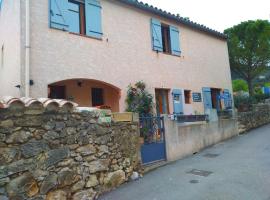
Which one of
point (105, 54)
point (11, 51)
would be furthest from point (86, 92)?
point (11, 51)

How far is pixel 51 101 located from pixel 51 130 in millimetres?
594

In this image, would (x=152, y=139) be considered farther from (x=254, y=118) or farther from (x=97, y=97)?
(x=254, y=118)

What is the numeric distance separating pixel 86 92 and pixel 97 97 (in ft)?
2.08

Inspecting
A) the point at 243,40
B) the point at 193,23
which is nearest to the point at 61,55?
the point at 193,23

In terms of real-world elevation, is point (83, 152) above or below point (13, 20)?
below

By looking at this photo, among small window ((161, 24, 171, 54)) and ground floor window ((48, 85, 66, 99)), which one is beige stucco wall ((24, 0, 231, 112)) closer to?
small window ((161, 24, 171, 54))

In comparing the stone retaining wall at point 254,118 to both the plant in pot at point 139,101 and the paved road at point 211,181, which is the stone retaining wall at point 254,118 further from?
the plant in pot at point 139,101

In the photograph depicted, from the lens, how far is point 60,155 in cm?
491

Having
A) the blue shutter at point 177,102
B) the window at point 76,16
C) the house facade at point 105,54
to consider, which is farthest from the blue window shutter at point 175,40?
the window at point 76,16

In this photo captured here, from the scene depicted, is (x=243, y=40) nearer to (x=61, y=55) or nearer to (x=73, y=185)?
(x=61, y=55)

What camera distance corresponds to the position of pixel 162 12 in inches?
450

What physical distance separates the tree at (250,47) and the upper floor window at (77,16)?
43.8 feet

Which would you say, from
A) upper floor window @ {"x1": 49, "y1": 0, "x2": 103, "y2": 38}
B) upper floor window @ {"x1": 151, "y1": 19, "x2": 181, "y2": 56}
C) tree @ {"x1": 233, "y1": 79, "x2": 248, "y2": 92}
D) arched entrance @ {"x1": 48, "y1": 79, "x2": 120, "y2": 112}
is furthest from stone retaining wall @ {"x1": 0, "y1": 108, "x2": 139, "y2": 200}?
tree @ {"x1": 233, "y1": 79, "x2": 248, "y2": 92}

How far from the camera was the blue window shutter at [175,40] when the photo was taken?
11.9 metres
